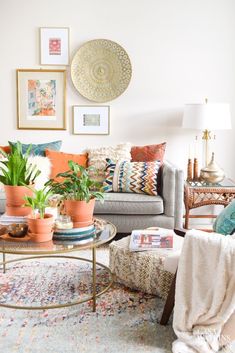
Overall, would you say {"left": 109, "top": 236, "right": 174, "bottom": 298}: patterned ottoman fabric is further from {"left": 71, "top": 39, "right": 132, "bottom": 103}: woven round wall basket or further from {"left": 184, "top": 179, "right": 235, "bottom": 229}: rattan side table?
{"left": 71, "top": 39, "right": 132, "bottom": 103}: woven round wall basket

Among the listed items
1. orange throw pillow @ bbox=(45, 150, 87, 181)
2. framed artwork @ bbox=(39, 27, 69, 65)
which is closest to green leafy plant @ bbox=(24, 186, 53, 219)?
orange throw pillow @ bbox=(45, 150, 87, 181)

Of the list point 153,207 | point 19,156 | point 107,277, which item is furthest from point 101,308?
point 153,207

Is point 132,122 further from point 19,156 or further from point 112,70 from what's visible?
point 19,156

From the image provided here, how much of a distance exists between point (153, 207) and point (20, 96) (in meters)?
1.88

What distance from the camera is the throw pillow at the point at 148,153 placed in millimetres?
4246

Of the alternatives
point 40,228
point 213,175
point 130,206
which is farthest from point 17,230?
point 213,175

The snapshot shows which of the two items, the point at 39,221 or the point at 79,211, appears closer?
the point at 39,221

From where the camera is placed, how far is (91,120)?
4602mm

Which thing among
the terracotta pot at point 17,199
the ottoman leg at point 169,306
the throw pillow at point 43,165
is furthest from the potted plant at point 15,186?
the throw pillow at point 43,165

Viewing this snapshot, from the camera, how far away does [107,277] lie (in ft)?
10.3

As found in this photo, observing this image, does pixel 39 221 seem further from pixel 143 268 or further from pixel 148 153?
pixel 148 153

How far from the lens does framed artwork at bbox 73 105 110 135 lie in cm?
458

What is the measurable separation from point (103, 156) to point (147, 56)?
1147 mm

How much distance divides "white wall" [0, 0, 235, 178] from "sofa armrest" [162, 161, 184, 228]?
0.88m
